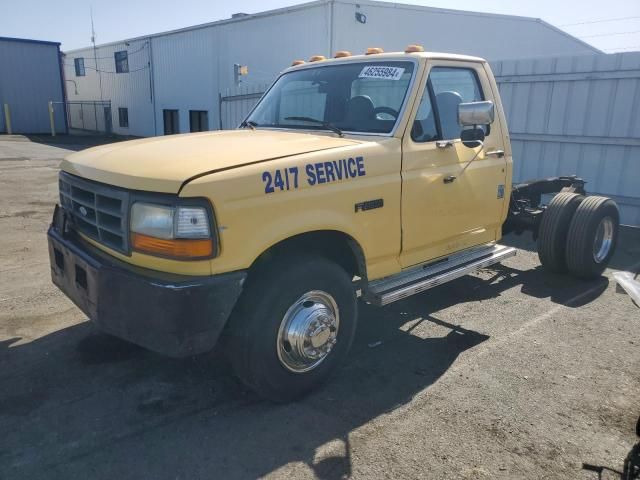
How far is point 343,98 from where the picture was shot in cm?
434

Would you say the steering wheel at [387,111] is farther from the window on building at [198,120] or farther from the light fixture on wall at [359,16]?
the window on building at [198,120]

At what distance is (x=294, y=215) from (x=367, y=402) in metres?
1.33

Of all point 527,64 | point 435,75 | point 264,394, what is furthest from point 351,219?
point 527,64

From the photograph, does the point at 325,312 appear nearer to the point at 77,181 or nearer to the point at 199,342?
the point at 199,342

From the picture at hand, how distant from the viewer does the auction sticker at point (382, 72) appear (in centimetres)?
420

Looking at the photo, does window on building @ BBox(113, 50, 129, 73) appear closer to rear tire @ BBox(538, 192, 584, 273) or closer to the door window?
rear tire @ BBox(538, 192, 584, 273)

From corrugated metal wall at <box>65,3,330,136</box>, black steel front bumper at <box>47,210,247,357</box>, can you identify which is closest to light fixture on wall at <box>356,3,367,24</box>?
corrugated metal wall at <box>65,3,330,136</box>

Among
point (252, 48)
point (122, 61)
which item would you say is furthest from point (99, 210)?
point (122, 61)

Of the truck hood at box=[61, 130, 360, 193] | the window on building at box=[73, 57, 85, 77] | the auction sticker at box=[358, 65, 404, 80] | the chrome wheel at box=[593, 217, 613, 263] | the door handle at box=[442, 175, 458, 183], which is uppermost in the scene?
the window on building at box=[73, 57, 85, 77]

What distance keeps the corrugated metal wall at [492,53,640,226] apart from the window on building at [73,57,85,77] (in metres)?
32.5

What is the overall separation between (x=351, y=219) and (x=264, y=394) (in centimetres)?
125

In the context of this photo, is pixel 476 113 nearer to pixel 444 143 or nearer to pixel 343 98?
pixel 444 143

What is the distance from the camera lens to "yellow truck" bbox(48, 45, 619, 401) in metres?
2.95

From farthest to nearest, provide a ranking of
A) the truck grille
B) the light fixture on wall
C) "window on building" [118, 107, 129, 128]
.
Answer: "window on building" [118, 107, 129, 128] < the light fixture on wall < the truck grille
